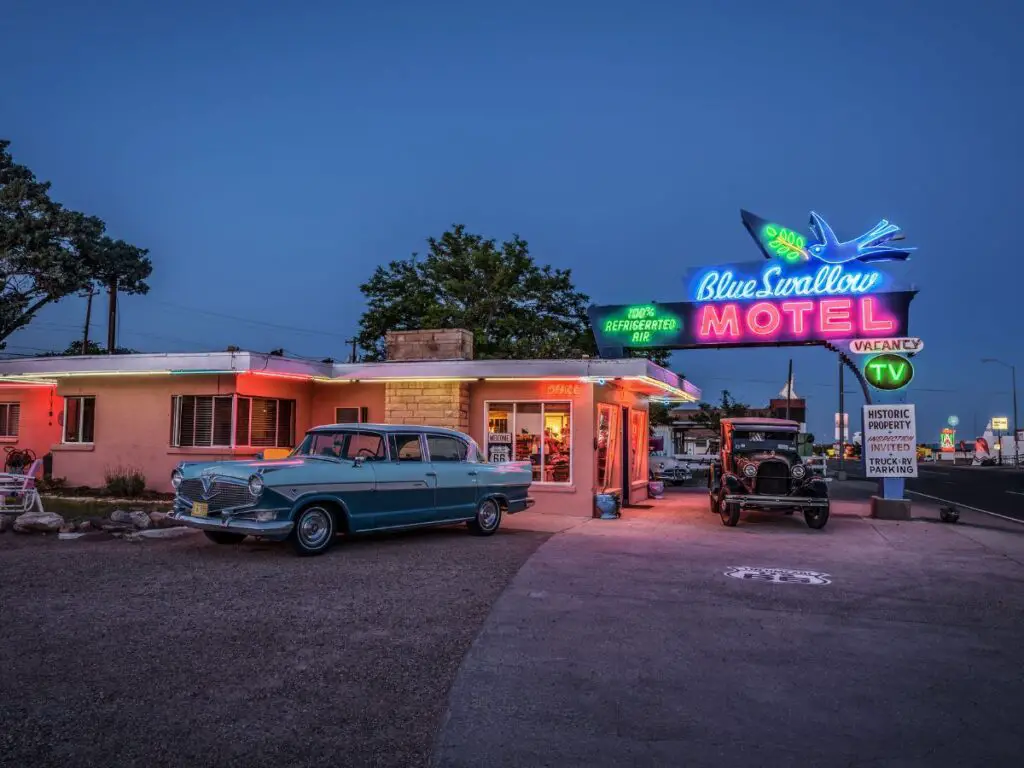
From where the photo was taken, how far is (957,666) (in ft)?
19.0

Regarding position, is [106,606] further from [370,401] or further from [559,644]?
[370,401]

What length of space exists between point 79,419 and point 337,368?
6786 mm

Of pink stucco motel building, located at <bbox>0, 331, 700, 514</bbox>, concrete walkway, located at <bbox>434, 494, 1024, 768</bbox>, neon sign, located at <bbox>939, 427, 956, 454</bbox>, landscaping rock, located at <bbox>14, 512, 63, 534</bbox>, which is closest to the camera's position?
concrete walkway, located at <bbox>434, 494, 1024, 768</bbox>

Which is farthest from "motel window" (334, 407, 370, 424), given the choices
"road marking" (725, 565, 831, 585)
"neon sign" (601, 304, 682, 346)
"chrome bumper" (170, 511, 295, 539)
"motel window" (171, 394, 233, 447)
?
"road marking" (725, 565, 831, 585)

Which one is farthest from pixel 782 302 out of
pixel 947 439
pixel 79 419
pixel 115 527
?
pixel 947 439

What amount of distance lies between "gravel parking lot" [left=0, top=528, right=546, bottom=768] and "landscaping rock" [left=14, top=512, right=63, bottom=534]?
4.84 feet

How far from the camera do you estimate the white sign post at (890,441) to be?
17.1 m

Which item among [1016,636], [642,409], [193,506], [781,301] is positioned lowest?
[1016,636]

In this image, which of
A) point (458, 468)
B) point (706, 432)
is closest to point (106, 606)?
point (458, 468)

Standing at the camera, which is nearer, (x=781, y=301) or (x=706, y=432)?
(x=781, y=301)

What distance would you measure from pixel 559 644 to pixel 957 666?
9.69ft

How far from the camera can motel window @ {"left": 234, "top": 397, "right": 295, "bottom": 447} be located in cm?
1759

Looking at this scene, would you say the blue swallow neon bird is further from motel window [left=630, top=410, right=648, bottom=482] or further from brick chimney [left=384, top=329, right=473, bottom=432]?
brick chimney [left=384, top=329, right=473, bottom=432]

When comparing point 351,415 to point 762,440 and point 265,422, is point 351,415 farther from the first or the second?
point 762,440
